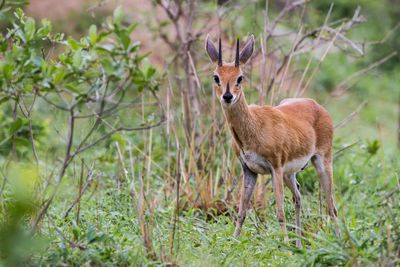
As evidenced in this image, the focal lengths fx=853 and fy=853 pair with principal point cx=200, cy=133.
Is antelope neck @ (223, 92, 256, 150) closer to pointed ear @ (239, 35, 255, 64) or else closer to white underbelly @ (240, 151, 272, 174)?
white underbelly @ (240, 151, 272, 174)

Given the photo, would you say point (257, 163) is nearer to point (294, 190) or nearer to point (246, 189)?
point (246, 189)

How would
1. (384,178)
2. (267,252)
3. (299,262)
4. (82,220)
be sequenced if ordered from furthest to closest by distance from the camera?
(384,178)
(82,220)
(267,252)
(299,262)

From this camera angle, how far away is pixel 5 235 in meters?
3.65

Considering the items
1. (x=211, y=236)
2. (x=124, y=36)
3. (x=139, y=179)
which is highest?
(x=124, y=36)

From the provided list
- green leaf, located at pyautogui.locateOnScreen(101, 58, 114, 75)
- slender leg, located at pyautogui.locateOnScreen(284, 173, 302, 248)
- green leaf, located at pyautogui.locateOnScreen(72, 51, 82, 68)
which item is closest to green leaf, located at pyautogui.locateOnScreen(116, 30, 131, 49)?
green leaf, located at pyautogui.locateOnScreen(101, 58, 114, 75)

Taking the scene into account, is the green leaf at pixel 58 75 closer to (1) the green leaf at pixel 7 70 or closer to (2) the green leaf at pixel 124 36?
(1) the green leaf at pixel 7 70

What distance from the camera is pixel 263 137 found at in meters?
5.69

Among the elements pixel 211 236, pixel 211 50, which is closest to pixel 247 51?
pixel 211 50

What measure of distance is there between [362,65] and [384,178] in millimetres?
7472

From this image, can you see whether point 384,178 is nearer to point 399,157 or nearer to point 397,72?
point 399,157

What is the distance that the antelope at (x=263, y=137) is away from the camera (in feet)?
18.2

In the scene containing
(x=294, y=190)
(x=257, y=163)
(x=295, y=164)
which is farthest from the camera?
(x=294, y=190)

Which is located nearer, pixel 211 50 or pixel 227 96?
pixel 227 96

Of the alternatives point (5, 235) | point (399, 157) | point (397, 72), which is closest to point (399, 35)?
point (397, 72)
